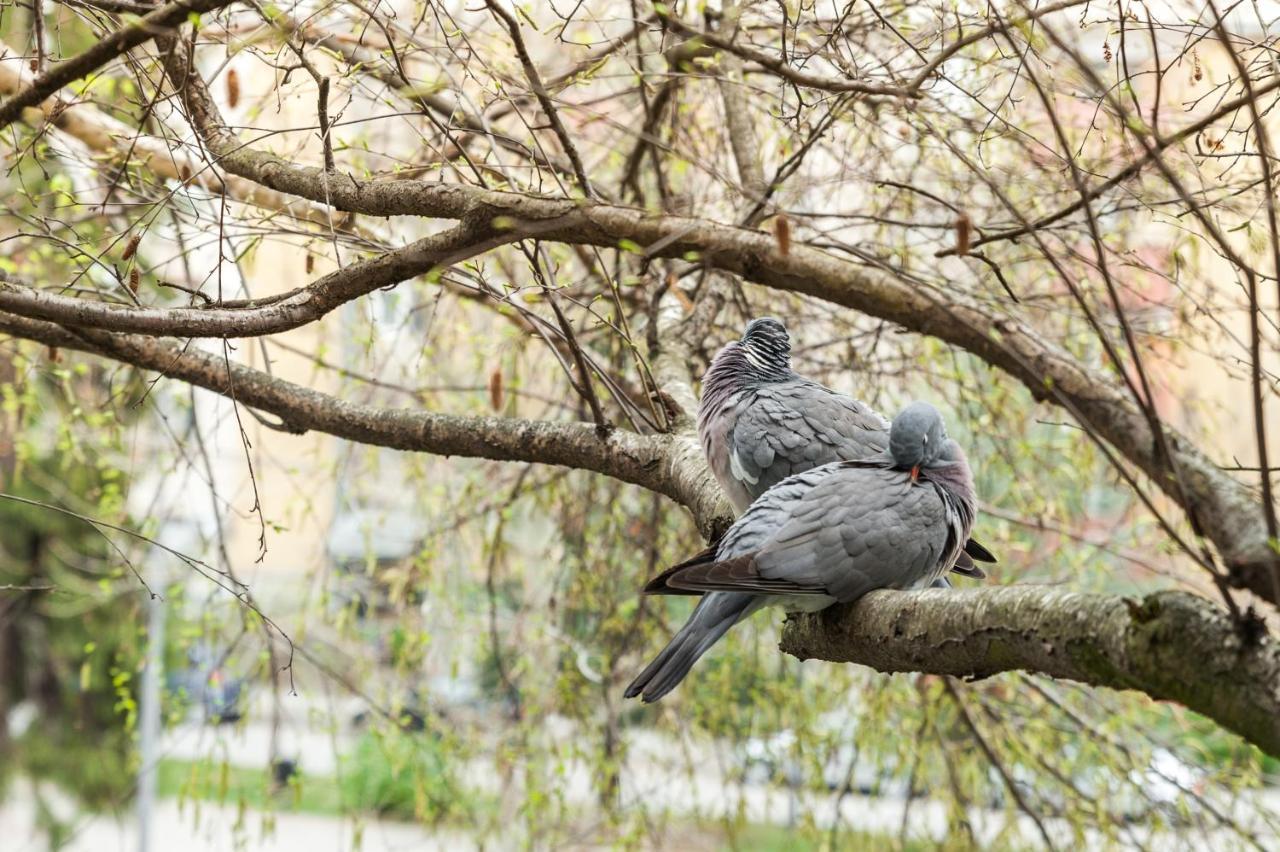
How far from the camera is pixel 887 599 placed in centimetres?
158

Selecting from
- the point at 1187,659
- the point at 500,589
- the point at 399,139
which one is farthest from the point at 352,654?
the point at 1187,659

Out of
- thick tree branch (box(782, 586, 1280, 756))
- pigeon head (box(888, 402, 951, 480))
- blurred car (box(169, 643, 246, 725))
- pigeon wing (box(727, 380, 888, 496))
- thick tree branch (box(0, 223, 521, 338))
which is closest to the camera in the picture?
thick tree branch (box(782, 586, 1280, 756))

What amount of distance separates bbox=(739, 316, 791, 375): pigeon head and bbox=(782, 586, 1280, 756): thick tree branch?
103cm

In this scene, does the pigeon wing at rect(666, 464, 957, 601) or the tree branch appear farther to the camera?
the pigeon wing at rect(666, 464, 957, 601)

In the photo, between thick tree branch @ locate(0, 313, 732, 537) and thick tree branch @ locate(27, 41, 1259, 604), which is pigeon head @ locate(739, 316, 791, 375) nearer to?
thick tree branch @ locate(0, 313, 732, 537)

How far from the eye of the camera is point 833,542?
1.76m

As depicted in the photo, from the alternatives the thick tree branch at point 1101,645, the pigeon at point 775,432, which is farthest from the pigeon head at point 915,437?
the thick tree branch at point 1101,645

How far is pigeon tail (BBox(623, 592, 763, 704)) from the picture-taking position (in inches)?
69.7

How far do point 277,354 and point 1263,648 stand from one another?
5.79 m

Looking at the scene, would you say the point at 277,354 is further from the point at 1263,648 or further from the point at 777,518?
the point at 1263,648

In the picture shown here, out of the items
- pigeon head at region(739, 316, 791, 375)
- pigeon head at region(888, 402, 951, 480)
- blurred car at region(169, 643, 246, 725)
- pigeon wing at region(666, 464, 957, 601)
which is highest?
pigeon head at region(739, 316, 791, 375)

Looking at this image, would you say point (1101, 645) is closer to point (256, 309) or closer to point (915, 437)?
point (915, 437)

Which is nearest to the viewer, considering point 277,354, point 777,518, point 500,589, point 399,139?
point 777,518

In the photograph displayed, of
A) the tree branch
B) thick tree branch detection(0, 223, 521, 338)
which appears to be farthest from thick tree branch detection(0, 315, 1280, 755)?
the tree branch
